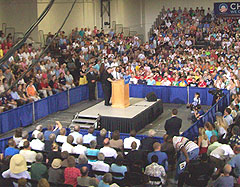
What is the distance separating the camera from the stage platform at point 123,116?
44.1 feet

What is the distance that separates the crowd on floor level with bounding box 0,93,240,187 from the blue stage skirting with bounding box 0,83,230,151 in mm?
2175

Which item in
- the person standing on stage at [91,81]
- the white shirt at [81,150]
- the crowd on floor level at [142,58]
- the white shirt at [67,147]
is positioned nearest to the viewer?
the white shirt at [81,150]

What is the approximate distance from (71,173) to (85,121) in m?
6.17

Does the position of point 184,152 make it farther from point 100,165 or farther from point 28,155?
point 28,155

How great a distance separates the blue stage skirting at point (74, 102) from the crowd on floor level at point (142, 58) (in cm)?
38

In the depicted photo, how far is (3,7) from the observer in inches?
855

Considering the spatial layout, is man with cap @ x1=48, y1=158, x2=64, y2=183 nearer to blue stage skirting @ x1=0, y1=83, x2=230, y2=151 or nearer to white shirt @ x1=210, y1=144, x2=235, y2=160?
white shirt @ x1=210, y1=144, x2=235, y2=160

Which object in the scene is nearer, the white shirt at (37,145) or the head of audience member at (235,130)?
the head of audience member at (235,130)

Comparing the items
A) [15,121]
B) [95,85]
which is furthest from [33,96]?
[95,85]

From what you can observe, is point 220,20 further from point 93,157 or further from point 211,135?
point 93,157

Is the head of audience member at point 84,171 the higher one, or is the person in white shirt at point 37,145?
the head of audience member at point 84,171

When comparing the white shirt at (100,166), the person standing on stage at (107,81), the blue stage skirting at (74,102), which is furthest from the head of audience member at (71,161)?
the person standing on stage at (107,81)

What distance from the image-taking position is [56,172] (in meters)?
7.89

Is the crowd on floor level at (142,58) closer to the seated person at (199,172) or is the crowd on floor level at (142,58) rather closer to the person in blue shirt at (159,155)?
the person in blue shirt at (159,155)
